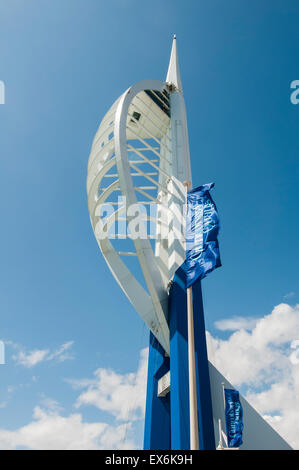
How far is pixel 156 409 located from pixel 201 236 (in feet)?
31.8

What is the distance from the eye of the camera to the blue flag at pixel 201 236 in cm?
998

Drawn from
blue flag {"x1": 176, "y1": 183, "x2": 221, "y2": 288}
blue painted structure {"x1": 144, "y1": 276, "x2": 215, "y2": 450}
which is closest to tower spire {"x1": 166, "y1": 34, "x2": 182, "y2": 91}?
blue flag {"x1": 176, "y1": 183, "x2": 221, "y2": 288}

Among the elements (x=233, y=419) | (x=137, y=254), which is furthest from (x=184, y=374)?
(x=137, y=254)

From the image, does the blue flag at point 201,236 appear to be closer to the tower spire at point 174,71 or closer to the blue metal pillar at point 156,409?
the blue metal pillar at point 156,409

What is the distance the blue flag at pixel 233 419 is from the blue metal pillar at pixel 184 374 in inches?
35.4

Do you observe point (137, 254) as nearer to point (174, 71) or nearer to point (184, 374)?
point (184, 374)

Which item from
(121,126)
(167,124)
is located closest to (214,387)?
(121,126)

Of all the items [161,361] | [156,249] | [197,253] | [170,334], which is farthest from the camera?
[156,249]

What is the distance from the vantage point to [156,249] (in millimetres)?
18094

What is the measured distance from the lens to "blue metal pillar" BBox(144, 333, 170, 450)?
46.7 feet

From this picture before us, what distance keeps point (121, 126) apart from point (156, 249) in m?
7.26

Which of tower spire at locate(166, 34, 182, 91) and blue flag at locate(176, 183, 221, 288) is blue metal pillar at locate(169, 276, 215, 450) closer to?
blue flag at locate(176, 183, 221, 288)
